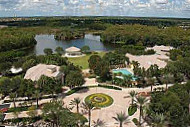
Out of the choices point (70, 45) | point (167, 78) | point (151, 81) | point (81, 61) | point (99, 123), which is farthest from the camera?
point (70, 45)

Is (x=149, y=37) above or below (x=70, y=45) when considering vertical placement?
above

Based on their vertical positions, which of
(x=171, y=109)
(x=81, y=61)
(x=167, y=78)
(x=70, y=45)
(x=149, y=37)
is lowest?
(x=81, y=61)

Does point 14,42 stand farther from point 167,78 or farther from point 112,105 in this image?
point 167,78

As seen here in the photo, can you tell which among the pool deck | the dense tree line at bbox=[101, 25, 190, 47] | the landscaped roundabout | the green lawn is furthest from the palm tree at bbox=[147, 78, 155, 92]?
the dense tree line at bbox=[101, 25, 190, 47]

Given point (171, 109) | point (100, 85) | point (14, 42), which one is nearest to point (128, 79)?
point (100, 85)

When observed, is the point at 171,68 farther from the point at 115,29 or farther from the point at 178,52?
the point at 115,29

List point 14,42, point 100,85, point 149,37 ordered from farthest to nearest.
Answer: point 149,37 < point 14,42 < point 100,85

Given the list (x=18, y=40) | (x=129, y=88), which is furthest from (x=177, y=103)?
(x=18, y=40)

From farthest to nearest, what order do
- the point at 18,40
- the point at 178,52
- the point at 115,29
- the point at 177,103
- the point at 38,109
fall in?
the point at 115,29 < the point at 18,40 < the point at 178,52 < the point at 38,109 < the point at 177,103
